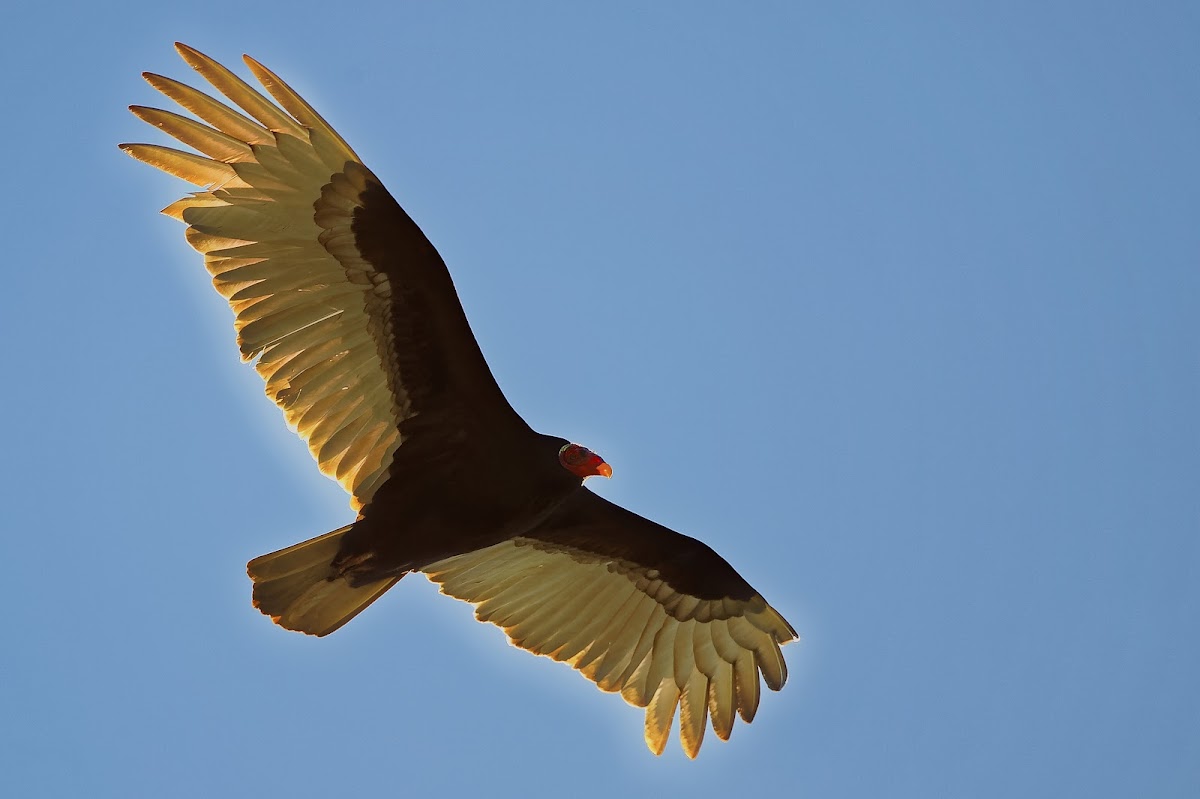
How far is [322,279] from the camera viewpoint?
25.2 feet

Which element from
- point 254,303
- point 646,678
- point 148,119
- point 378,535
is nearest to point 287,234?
point 254,303

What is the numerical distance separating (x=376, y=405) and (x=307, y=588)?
3.33 feet

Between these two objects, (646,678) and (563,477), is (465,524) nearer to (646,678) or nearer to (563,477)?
(563,477)

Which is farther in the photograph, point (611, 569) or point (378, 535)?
point (611, 569)

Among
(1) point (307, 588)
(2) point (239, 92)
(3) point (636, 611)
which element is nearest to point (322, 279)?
(2) point (239, 92)

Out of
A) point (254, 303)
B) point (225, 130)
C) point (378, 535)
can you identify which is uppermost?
point (225, 130)

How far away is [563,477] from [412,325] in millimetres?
1119

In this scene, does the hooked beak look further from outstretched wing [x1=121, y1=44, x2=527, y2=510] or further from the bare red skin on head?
outstretched wing [x1=121, y1=44, x2=527, y2=510]

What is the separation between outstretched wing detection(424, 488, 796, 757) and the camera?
28.2ft

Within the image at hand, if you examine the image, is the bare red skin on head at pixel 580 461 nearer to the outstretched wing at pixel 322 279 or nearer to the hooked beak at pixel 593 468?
the hooked beak at pixel 593 468

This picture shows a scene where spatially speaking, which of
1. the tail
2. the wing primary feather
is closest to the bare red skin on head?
the tail

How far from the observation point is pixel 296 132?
24.2 feet

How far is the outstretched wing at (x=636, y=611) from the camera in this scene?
860 centimetres

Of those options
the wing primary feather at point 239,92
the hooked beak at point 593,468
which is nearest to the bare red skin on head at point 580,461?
the hooked beak at point 593,468
